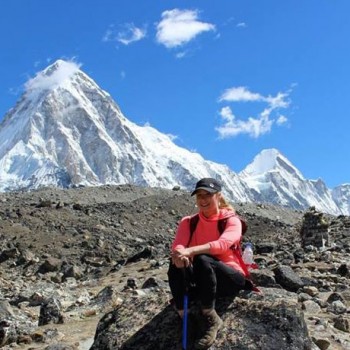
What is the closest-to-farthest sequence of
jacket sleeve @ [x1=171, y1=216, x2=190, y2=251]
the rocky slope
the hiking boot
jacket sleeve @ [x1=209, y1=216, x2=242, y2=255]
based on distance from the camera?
the hiking boot
jacket sleeve @ [x1=209, y1=216, x2=242, y2=255]
the rocky slope
jacket sleeve @ [x1=171, y1=216, x2=190, y2=251]

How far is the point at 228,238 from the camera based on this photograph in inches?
297

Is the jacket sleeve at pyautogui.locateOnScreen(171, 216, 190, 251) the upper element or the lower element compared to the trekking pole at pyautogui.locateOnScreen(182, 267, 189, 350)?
upper

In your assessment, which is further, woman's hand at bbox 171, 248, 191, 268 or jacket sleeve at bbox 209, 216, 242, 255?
jacket sleeve at bbox 209, 216, 242, 255

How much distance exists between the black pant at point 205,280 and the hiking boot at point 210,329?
113 mm

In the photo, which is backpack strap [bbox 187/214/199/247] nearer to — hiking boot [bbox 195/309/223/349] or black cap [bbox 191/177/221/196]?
black cap [bbox 191/177/221/196]

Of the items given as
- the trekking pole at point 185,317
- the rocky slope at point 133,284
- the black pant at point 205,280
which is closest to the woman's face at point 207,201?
the black pant at point 205,280

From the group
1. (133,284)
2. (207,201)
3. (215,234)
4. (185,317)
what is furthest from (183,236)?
(133,284)

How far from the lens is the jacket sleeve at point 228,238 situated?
7.46 meters

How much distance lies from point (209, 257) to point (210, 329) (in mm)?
822

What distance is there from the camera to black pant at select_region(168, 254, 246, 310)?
732 centimetres

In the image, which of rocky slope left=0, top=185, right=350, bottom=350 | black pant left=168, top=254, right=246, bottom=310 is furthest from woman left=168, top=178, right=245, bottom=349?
rocky slope left=0, top=185, right=350, bottom=350

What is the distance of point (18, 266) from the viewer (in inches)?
1009

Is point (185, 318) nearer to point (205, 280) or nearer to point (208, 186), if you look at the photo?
point (205, 280)

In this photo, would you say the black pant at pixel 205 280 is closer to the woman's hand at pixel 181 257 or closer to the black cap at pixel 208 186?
the woman's hand at pixel 181 257
